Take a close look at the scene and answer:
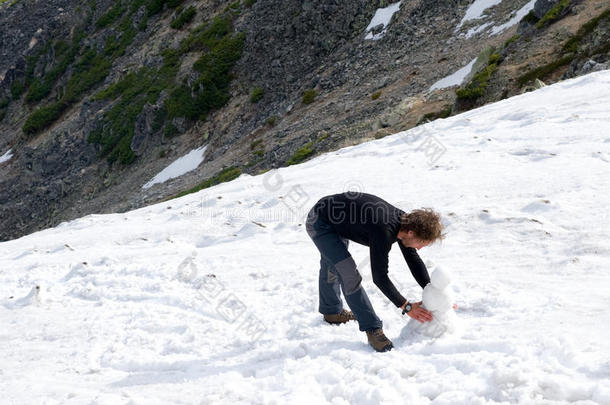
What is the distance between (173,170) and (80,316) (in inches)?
1130

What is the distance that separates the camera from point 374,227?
4551 mm

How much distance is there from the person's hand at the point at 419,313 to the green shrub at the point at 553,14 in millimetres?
21601

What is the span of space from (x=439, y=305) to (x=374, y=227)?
1.08 metres

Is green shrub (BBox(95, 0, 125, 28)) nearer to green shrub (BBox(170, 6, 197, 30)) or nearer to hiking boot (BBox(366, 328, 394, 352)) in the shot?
green shrub (BBox(170, 6, 197, 30))

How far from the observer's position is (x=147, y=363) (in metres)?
5.46

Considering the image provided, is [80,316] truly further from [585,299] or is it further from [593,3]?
[593,3]

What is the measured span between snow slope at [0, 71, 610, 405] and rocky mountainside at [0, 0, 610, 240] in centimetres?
908

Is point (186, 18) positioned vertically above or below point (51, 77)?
below

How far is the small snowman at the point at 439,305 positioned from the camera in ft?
15.5

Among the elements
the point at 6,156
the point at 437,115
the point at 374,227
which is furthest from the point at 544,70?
the point at 6,156

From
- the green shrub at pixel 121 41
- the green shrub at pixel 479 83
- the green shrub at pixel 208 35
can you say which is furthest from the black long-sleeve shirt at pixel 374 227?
the green shrub at pixel 121 41

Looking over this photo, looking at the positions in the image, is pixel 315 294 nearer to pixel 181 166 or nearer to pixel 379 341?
pixel 379 341

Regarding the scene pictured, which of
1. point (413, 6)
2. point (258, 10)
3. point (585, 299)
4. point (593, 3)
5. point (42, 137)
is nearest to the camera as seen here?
point (585, 299)

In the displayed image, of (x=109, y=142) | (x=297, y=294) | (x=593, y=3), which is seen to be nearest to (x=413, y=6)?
(x=593, y=3)
